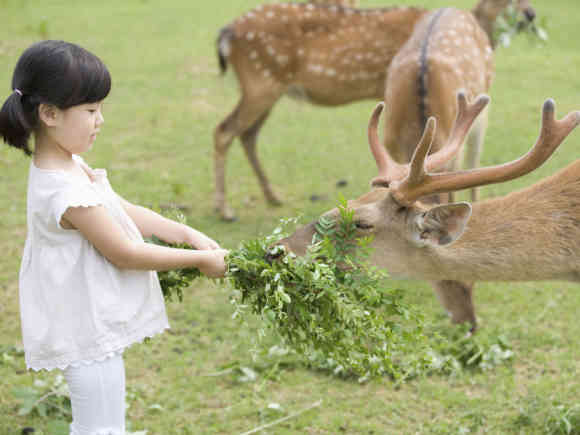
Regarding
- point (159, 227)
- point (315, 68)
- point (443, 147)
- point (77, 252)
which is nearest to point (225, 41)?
point (315, 68)

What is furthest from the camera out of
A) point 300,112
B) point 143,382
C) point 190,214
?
point 300,112

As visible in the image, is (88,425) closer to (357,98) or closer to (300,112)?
(357,98)

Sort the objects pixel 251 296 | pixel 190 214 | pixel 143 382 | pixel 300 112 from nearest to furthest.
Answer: pixel 251 296, pixel 143 382, pixel 190 214, pixel 300 112

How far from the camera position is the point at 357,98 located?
5.70 m

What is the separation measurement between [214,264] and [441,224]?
1000 mm

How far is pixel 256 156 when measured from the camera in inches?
228

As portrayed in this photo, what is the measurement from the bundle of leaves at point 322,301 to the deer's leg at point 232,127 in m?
3.21

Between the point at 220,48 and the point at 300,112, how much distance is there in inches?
101

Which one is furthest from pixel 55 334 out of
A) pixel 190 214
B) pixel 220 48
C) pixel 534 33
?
pixel 534 33

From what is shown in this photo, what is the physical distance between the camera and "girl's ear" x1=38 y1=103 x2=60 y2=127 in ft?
6.23

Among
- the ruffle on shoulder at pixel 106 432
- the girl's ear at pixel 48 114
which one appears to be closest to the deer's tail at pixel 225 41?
the girl's ear at pixel 48 114

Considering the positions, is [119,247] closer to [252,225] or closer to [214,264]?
[214,264]

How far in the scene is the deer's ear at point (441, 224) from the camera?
2.63 meters

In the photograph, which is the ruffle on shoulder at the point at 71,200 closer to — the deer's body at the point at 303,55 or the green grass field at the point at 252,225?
the green grass field at the point at 252,225
